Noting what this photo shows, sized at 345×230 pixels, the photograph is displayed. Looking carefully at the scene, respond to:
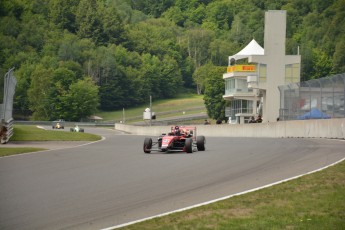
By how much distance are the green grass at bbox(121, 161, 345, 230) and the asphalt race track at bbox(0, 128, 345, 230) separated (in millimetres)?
759

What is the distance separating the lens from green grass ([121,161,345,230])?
11.9 metres

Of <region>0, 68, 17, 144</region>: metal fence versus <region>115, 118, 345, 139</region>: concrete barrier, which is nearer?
<region>115, 118, 345, 139</region>: concrete barrier

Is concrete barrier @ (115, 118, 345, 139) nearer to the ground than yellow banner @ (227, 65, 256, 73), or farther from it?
nearer to the ground

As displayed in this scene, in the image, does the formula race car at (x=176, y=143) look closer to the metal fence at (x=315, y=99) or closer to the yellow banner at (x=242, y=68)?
the metal fence at (x=315, y=99)

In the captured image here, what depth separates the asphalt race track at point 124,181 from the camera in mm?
13461

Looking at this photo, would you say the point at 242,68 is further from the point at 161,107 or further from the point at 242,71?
the point at 161,107

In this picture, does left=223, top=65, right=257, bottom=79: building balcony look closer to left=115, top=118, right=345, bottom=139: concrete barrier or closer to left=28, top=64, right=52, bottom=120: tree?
left=115, top=118, right=345, bottom=139: concrete barrier

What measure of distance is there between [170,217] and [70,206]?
7.76 ft

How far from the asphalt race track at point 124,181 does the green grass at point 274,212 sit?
76cm

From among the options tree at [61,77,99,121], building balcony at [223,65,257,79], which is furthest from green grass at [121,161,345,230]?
tree at [61,77,99,121]

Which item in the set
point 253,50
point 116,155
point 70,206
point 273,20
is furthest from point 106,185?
point 253,50

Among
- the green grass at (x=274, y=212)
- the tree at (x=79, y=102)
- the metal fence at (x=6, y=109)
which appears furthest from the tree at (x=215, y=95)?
the green grass at (x=274, y=212)

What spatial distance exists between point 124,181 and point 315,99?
24325 mm

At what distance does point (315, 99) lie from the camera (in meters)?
40.7
